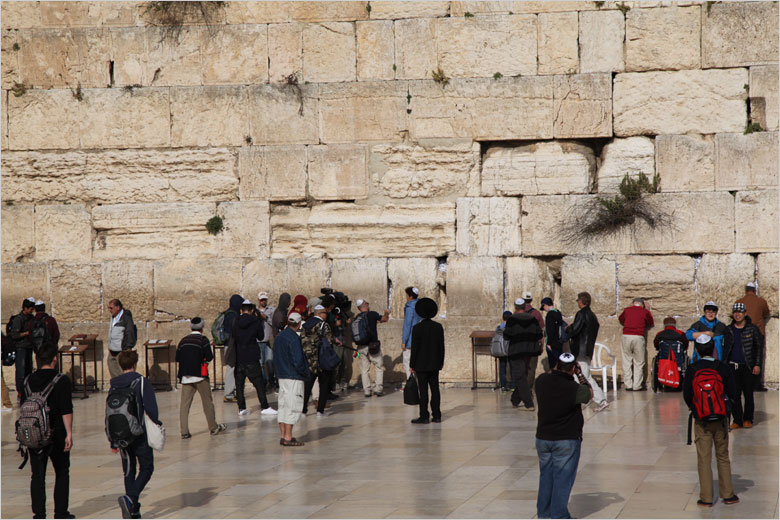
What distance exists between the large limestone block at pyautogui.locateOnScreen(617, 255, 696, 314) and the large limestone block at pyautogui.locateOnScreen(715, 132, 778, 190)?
122 centimetres

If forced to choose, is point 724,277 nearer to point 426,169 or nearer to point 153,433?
point 426,169

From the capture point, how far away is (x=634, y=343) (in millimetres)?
13359

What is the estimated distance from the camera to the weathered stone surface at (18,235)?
15.3 meters

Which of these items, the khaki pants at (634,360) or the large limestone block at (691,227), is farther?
the large limestone block at (691,227)

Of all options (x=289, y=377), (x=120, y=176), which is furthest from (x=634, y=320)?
(x=120, y=176)

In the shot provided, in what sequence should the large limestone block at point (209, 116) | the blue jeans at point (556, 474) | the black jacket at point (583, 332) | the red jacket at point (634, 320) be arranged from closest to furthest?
the blue jeans at point (556, 474), the black jacket at point (583, 332), the red jacket at point (634, 320), the large limestone block at point (209, 116)

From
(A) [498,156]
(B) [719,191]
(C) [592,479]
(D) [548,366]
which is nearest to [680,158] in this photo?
(B) [719,191]

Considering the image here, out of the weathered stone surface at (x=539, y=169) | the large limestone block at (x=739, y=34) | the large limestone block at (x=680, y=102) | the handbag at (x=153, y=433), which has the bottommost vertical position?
the handbag at (x=153, y=433)

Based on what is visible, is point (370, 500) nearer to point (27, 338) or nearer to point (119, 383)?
point (119, 383)

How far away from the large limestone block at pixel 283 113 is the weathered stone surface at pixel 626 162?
414 cm

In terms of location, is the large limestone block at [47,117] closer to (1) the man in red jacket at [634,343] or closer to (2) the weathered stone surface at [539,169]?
(2) the weathered stone surface at [539,169]

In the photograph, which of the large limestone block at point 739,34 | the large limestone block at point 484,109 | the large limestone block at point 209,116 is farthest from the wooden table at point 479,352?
the large limestone block at point 739,34

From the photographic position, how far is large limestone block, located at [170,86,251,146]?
49.3ft

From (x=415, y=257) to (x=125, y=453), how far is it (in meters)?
7.76
